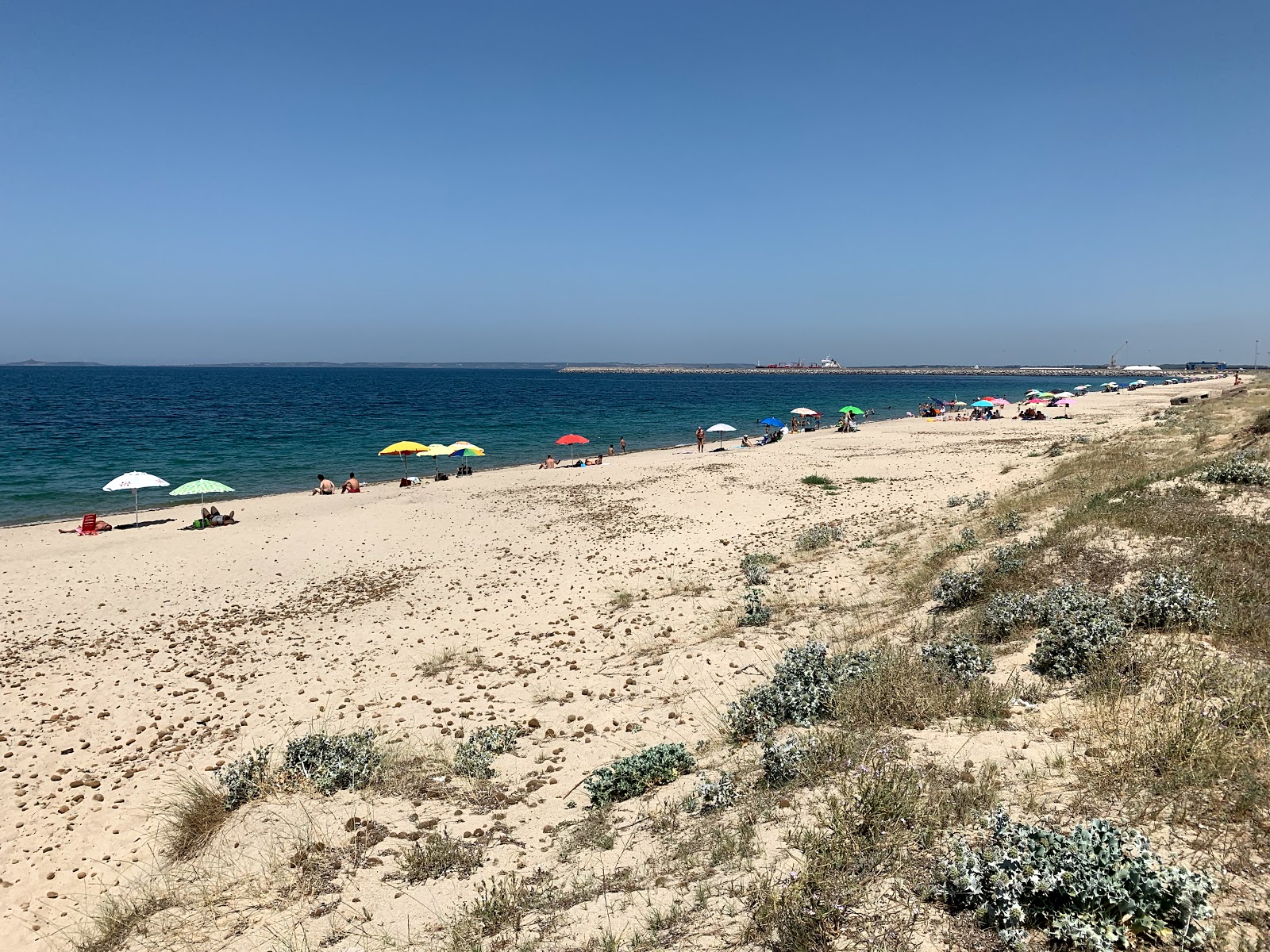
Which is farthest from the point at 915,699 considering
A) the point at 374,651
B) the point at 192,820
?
the point at 374,651

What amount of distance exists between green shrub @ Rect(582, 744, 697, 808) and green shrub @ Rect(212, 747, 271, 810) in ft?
11.6

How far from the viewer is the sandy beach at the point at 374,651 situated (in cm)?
626

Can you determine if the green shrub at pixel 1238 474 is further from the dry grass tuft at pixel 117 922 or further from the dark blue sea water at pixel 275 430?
the dark blue sea water at pixel 275 430

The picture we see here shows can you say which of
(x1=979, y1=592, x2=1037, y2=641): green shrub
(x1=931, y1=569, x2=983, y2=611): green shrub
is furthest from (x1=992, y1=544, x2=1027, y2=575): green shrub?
(x1=979, y1=592, x2=1037, y2=641): green shrub

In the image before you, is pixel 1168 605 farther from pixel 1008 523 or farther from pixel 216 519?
pixel 216 519

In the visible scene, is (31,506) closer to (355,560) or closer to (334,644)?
(355,560)

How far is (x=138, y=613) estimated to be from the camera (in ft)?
46.8

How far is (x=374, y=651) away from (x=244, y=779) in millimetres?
4773

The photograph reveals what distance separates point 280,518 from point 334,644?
48.7ft

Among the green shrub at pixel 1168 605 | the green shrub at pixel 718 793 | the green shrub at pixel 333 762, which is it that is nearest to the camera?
the green shrub at pixel 718 793

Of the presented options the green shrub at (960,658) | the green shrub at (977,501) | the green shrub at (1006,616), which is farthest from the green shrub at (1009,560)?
the green shrub at (977,501)

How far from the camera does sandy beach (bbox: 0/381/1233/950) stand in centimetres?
626

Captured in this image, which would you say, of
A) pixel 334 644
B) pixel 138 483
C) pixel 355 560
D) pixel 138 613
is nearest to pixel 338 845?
pixel 334 644

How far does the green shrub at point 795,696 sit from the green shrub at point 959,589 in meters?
2.53
